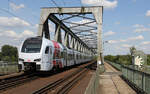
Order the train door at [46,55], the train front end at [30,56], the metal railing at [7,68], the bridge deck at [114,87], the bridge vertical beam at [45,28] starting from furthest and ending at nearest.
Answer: the bridge vertical beam at [45,28] < the metal railing at [7,68] < the train door at [46,55] < the train front end at [30,56] < the bridge deck at [114,87]

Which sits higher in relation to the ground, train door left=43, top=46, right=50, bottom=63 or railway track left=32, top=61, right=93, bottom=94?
train door left=43, top=46, right=50, bottom=63

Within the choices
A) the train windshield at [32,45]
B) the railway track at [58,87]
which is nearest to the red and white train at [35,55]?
the train windshield at [32,45]

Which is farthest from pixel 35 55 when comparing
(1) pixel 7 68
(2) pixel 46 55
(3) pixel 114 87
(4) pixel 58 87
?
(3) pixel 114 87

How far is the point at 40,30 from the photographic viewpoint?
87.2 ft

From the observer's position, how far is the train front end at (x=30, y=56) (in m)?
16.2

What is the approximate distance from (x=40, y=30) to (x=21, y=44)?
9.45m

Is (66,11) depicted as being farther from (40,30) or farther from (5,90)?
(5,90)

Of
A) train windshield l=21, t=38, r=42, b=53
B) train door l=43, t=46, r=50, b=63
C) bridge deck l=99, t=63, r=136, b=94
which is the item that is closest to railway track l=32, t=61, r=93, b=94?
bridge deck l=99, t=63, r=136, b=94

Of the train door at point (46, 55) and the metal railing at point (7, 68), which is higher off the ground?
the train door at point (46, 55)

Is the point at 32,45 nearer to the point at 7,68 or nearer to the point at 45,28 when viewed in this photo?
the point at 7,68

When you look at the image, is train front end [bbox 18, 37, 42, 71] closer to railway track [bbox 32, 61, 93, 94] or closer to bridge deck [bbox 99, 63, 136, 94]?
railway track [bbox 32, 61, 93, 94]

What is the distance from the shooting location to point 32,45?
16891 millimetres

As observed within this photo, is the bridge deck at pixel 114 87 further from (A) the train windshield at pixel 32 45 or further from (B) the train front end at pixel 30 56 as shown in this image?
(A) the train windshield at pixel 32 45

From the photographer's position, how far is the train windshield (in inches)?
655
